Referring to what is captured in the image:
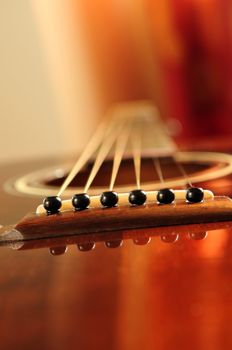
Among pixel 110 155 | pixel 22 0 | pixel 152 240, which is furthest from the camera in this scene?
pixel 22 0

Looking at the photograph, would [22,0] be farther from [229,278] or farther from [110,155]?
[229,278]

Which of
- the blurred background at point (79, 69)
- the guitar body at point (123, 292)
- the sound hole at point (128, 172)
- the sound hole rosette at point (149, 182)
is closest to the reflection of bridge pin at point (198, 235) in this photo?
the guitar body at point (123, 292)

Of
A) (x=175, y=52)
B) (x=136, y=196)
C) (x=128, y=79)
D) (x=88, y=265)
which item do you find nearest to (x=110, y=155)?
(x=136, y=196)

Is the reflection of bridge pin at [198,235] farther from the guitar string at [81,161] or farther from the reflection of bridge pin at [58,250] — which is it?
the guitar string at [81,161]

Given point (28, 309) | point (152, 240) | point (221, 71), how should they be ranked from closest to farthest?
point (28, 309)
point (152, 240)
point (221, 71)

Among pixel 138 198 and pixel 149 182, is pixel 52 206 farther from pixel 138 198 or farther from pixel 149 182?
pixel 149 182

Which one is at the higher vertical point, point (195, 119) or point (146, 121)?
point (146, 121)

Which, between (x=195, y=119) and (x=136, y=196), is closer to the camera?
(x=136, y=196)

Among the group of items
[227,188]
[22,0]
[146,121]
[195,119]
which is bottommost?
[195,119]
